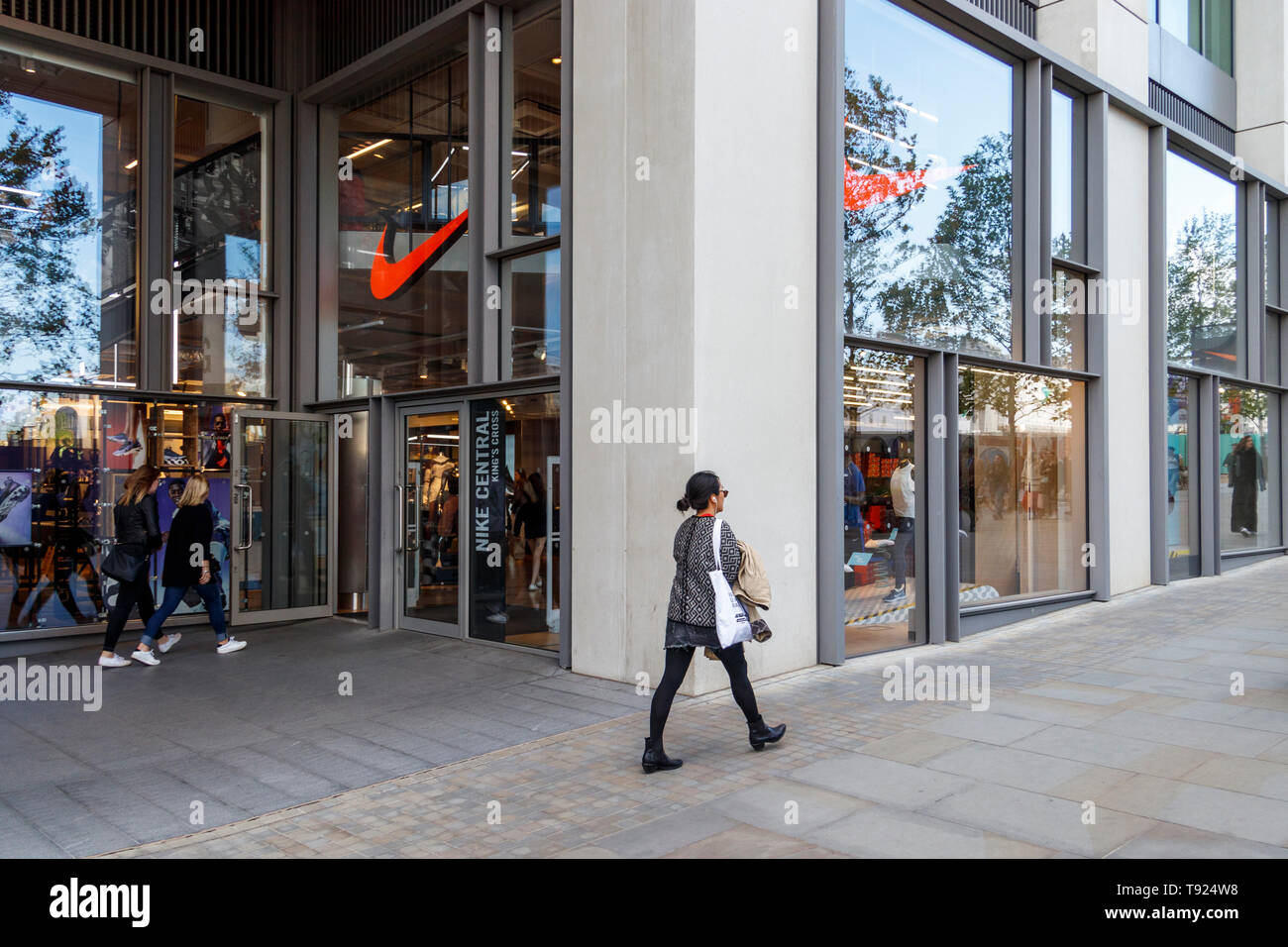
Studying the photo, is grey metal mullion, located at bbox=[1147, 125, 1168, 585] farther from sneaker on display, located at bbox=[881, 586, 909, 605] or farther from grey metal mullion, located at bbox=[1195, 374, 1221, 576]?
sneaker on display, located at bbox=[881, 586, 909, 605]

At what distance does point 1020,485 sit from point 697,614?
6.99m

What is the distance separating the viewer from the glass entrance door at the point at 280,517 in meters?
11.2

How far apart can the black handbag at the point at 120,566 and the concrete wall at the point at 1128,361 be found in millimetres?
11534

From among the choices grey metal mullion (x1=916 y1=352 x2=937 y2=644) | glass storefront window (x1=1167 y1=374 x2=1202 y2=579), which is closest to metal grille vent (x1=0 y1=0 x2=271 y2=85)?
grey metal mullion (x1=916 y1=352 x2=937 y2=644)

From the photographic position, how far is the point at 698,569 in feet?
19.0

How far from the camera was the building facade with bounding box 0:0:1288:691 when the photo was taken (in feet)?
26.7

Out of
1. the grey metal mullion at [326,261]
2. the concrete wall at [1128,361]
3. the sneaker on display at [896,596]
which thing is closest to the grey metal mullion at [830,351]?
the sneaker on display at [896,596]

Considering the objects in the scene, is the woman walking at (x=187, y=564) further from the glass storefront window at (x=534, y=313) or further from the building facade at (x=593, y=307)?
the glass storefront window at (x=534, y=313)

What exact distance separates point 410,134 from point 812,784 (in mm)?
9102

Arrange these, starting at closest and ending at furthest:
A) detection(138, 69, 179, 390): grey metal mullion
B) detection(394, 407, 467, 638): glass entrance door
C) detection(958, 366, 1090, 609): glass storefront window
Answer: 1. detection(394, 407, 467, 638): glass entrance door
2. detection(958, 366, 1090, 609): glass storefront window
3. detection(138, 69, 179, 390): grey metal mullion

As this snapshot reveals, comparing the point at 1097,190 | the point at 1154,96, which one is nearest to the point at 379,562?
the point at 1097,190

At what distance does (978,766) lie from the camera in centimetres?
565

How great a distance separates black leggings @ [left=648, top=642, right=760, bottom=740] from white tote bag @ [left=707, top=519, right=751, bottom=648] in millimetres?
123

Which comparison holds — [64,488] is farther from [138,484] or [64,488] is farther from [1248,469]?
[1248,469]
